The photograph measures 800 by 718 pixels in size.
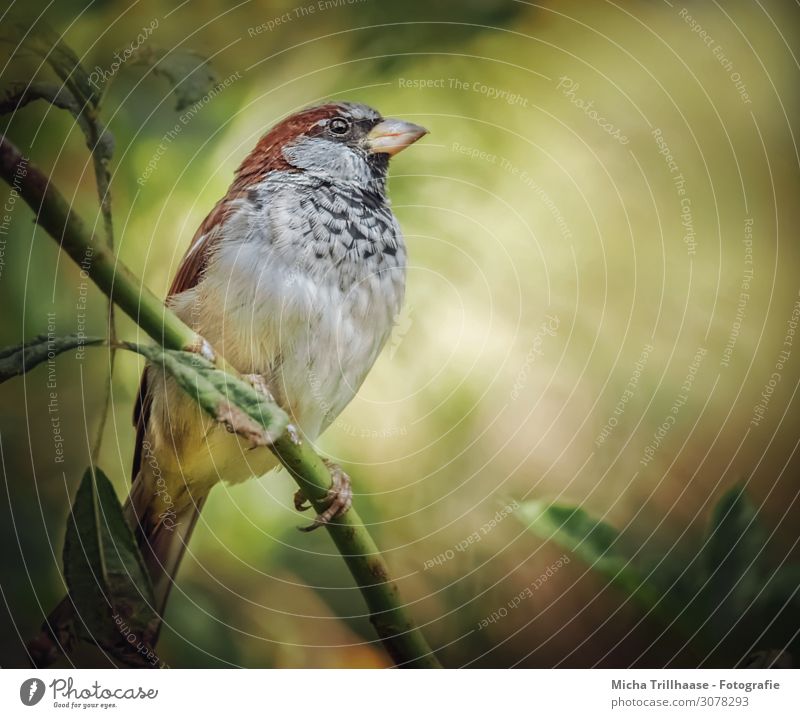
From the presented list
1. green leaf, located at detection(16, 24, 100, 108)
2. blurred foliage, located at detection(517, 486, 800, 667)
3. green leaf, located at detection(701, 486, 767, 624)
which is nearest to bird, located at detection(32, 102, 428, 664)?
green leaf, located at detection(16, 24, 100, 108)

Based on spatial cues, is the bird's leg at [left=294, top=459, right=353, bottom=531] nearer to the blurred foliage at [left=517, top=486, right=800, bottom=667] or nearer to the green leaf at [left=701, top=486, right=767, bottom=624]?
the blurred foliage at [left=517, top=486, right=800, bottom=667]

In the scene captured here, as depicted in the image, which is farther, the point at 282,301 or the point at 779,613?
the point at 779,613

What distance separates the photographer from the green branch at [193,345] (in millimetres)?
1225

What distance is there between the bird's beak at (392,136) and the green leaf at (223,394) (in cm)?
40

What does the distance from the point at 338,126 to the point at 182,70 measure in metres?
0.25

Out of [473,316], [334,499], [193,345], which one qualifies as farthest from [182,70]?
[334,499]

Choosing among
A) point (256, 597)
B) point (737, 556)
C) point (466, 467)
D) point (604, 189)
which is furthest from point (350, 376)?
point (737, 556)

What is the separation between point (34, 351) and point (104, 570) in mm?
336

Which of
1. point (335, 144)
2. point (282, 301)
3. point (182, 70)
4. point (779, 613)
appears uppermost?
point (182, 70)

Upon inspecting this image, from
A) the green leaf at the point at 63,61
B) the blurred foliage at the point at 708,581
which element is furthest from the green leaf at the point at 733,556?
the green leaf at the point at 63,61

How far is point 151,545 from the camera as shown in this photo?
4.63 ft

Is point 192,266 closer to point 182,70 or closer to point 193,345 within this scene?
point 193,345

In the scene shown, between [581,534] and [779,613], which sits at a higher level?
[581,534]

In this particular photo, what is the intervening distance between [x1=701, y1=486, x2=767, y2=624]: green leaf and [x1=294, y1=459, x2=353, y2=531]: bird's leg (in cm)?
54
